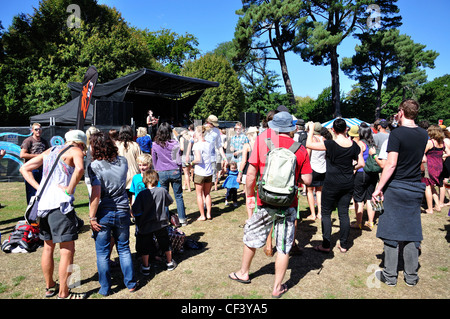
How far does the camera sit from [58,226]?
9.34 ft

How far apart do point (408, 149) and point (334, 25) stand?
21132 millimetres

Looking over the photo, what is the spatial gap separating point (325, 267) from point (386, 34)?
22.5m

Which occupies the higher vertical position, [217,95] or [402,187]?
[217,95]

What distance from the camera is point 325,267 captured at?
3.75m

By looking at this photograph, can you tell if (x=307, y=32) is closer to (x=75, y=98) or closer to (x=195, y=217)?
(x=75, y=98)

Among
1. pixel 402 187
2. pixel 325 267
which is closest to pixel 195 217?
pixel 325 267

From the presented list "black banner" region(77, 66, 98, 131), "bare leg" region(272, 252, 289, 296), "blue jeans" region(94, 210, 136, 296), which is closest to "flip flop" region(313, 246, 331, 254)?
"bare leg" region(272, 252, 289, 296)

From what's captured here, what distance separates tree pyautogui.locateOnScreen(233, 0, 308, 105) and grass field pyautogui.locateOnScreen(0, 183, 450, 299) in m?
17.3

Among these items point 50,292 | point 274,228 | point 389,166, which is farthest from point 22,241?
point 389,166

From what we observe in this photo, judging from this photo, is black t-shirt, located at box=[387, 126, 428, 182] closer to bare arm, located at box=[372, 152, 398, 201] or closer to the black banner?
bare arm, located at box=[372, 152, 398, 201]

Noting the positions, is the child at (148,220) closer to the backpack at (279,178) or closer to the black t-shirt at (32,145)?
the backpack at (279,178)

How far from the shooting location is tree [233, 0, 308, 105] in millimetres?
20280

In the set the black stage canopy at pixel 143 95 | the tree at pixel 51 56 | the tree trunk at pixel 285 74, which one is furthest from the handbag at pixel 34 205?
the tree trunk at pixel 285 74

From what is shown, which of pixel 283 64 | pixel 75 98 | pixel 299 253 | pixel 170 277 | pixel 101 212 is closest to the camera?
pixel 101 212
